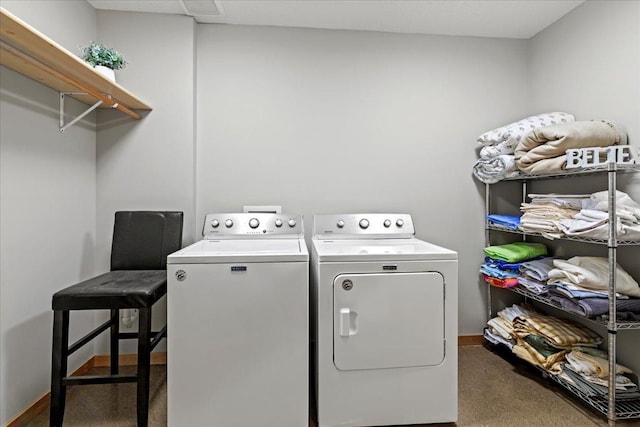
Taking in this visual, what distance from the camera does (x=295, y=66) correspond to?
2.53 metres

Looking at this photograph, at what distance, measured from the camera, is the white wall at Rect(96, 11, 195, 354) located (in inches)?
91.2

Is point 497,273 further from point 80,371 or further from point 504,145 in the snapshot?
point 80,371

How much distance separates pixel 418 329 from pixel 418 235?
108cm

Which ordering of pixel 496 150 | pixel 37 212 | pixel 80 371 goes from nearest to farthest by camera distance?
pixel 37 212 → pixel 80 371 → pixel 496 150

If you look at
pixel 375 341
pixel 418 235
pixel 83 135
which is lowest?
pixel 375 341

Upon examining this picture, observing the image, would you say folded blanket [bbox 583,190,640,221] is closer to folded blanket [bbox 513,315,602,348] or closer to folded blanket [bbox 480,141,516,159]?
folded blanket [bbox 480,141,516,159]

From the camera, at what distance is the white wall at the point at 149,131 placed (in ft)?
7.60

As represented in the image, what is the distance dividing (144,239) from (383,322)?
4.90 ft

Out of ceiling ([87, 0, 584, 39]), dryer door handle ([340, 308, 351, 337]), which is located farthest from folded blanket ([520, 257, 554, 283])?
ceiling ([87, 0, 584, 39])

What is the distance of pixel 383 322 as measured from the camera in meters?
1.66

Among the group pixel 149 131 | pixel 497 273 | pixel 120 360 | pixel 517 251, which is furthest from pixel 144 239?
pixel 517 251

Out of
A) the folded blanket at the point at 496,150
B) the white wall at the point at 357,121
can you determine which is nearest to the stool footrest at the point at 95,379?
the white wall at the point at 357,121

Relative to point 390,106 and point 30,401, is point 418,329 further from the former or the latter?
point 30,401

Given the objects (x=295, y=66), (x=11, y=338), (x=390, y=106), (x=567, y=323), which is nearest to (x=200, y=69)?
(x=295, y=66)
